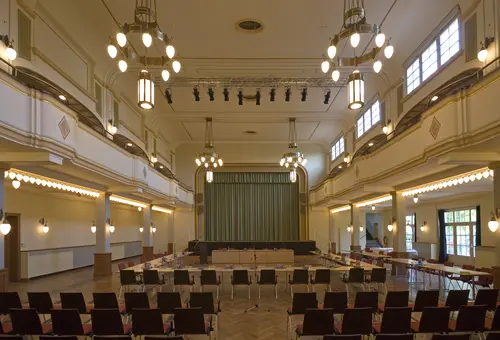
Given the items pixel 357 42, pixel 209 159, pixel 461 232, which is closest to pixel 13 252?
pixel 209 159

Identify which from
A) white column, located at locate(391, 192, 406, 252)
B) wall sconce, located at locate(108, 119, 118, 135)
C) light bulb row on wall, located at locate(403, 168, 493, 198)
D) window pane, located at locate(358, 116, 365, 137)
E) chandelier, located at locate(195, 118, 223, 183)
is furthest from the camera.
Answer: window pane, located at locate(358, 116, 365, 137)

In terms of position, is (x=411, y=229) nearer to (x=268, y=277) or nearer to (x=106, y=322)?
(x=268, y=277)

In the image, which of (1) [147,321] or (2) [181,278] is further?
(2) [181,278]

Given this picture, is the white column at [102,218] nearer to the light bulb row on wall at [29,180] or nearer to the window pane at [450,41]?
the light bulb row on wall at [29,180]

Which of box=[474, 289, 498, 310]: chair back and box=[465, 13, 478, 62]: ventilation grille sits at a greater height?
box=[465, 13, 478, 62]: ventilation grille

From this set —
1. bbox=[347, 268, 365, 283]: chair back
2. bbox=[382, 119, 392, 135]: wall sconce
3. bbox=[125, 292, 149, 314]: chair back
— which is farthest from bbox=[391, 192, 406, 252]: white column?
bbox=[125, 292, 149, 314]: chair back

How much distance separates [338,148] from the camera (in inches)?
1046

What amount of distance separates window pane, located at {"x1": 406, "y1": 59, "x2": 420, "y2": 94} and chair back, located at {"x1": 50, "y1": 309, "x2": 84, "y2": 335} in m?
11.5

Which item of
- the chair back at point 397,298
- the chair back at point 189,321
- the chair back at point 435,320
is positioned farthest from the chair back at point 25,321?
the chair back at point 397,298

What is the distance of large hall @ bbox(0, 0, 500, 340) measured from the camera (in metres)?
7.69

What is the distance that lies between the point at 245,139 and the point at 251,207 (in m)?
4.78

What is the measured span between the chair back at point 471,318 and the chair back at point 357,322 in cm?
141

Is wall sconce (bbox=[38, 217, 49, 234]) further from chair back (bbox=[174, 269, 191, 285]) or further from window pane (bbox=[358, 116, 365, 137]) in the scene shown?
window pane (bbox=[358, 116, 365, 137])

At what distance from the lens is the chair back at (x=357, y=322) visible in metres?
7.09
